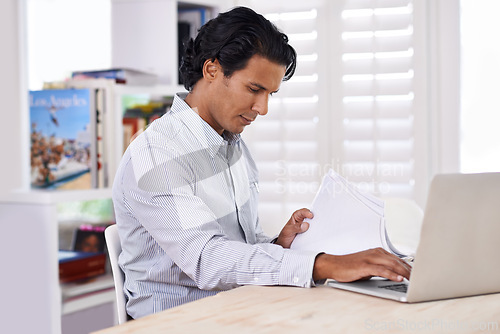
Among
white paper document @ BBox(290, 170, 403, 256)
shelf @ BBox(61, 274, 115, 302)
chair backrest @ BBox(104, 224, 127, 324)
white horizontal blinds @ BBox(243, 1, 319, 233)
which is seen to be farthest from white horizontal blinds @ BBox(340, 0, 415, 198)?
chair backrest @ BBox(104, 224, 127, 324)

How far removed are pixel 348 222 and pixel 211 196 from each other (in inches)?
14.6

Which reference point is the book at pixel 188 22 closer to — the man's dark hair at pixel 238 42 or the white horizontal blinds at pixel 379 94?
the white horizontal blinds at pixel 379 94

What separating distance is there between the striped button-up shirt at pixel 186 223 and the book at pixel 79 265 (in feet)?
3.06

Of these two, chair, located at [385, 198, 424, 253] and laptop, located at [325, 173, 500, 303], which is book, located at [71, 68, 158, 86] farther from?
laptop, located at [325, 173, 500, 303]

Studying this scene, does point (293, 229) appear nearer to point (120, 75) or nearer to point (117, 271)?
point (117, 271)

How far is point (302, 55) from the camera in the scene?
2.86 m

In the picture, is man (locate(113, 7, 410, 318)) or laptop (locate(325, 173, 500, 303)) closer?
laptop (locate(325, 173, 500, 303))

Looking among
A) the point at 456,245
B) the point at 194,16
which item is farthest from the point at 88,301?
the point at 456,245

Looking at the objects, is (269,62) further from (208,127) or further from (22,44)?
(22,44)

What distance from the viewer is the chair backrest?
1493 mm

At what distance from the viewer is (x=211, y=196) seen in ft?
5.15

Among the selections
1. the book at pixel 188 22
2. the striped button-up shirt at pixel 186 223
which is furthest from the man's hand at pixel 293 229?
the book at pixel 188 22

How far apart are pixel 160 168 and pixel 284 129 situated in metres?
1.50

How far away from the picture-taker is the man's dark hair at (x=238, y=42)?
1649 mm
